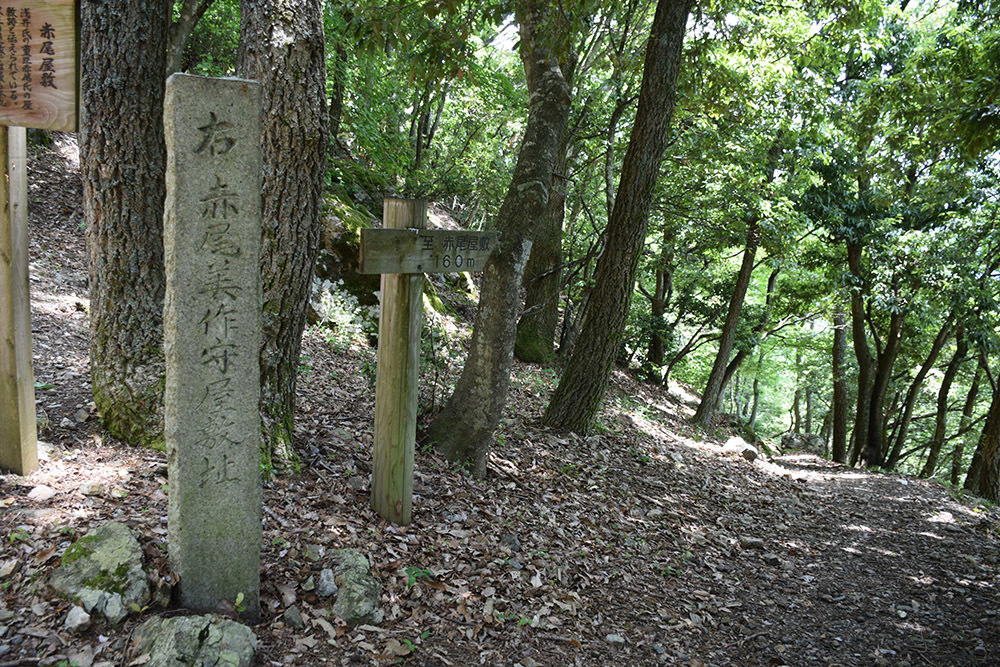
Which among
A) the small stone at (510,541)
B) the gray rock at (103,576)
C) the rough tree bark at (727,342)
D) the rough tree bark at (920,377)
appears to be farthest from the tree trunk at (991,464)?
the gray rock at (103,576)

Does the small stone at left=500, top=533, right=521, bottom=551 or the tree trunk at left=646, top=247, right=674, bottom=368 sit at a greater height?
the tree trunk at left=646, top=247, right=674, bottom=368

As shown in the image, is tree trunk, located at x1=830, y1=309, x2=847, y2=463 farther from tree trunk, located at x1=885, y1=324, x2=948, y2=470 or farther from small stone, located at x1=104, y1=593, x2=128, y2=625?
small stone, located at x1=104, y1=593, x2=128, y2=625

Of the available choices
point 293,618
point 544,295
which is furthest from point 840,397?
point 293,618

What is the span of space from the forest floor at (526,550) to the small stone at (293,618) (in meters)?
0.03

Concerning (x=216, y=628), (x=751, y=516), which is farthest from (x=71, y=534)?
(x=751, y=516)

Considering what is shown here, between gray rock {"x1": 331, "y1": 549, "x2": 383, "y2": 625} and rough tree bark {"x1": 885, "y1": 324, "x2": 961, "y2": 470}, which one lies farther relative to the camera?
rough tree bark {"x1": 885, "y1": 324, "x2": 961, "y2": 470}

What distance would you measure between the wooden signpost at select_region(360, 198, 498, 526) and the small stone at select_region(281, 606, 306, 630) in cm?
119

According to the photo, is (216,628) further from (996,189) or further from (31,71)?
(996,189)

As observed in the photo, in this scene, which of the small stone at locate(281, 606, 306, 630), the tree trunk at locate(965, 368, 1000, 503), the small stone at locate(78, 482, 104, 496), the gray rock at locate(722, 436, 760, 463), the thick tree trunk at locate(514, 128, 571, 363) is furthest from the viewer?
the thick tree trunk at locate(514, 128, 571, 363)

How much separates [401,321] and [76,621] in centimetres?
237

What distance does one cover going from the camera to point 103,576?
9.23ft

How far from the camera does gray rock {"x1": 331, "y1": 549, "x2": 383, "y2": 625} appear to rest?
3.37m

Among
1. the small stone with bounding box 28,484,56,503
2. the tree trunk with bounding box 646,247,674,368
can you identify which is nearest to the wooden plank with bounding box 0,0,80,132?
the small stone with bounding box 28,484,56,503

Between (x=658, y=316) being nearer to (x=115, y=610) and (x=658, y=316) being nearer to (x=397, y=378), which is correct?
(x=397, y=378)
